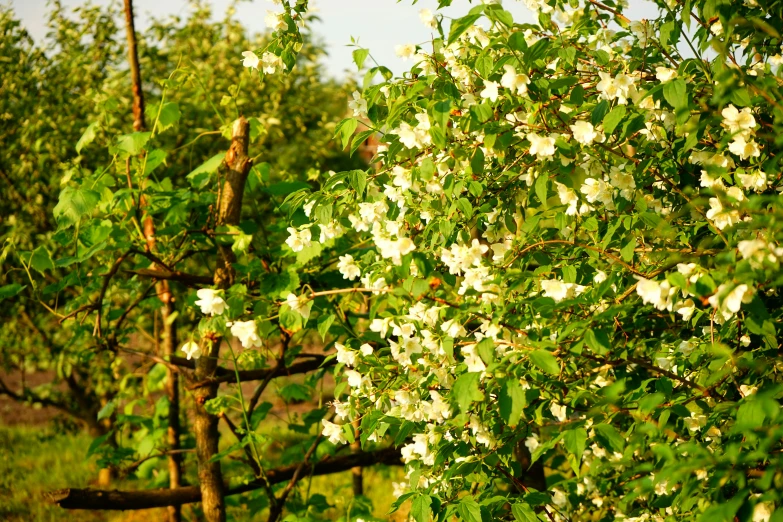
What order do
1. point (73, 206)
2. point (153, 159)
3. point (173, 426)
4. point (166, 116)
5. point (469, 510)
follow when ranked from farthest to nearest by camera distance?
point (173, 426) < point (166, 116) < point (153, 159) < point (73, 206) < point (469, 510)

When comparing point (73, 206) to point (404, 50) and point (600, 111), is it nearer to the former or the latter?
point (404, 50)

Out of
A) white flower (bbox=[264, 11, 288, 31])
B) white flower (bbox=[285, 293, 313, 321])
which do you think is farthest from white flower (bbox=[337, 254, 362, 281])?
white flower (bbox=[264, 11, 288, 31])

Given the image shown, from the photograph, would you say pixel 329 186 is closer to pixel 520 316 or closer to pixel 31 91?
pixel 520 316

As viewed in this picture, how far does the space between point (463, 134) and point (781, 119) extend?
2.67ft

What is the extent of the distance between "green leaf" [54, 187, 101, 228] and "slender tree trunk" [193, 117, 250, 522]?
0.53 metres

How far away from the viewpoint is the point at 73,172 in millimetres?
2908

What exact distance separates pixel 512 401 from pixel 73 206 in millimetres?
1773

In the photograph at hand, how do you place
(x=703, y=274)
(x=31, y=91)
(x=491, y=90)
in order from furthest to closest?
(x=31, y=91) → (x=491, y=90) → (x=703, y=274)

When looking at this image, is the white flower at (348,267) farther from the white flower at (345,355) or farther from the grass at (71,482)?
the grass at (71,482)

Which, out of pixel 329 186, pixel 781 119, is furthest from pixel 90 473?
pixel 781 119

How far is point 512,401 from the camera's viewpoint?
4.84 feet

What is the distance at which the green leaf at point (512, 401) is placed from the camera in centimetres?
146

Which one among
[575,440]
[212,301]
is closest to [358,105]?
[212,301]

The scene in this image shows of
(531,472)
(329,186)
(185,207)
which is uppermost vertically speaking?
(185,207)
